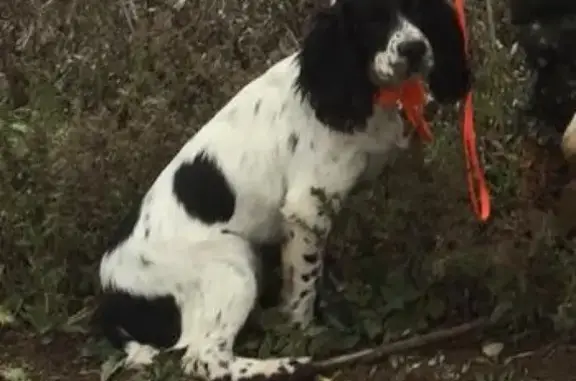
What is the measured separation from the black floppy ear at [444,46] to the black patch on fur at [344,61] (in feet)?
0.58

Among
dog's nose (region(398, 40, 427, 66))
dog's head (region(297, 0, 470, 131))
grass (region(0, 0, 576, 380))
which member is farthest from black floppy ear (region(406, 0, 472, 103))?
grass (region(0, 0, 576, 380))

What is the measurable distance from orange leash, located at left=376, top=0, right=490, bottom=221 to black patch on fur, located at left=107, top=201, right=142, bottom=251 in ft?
3.50

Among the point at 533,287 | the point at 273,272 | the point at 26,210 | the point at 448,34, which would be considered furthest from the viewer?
the point at 26,210

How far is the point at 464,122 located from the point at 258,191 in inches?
32.1

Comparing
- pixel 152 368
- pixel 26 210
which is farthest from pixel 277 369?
pixel 26 210

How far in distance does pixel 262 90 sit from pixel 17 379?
56.5 inches

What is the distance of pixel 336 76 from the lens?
488cm

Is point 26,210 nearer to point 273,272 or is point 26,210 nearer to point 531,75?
point 273,272

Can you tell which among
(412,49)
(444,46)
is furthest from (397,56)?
(444,46)

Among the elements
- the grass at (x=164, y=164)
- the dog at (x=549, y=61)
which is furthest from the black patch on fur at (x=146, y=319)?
the dog at (x=549, y=61)

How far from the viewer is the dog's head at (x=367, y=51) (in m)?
4.76

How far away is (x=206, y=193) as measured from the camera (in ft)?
16.7

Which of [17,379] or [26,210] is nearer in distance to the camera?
[17,379]

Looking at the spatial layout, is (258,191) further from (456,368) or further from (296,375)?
(456,368)
